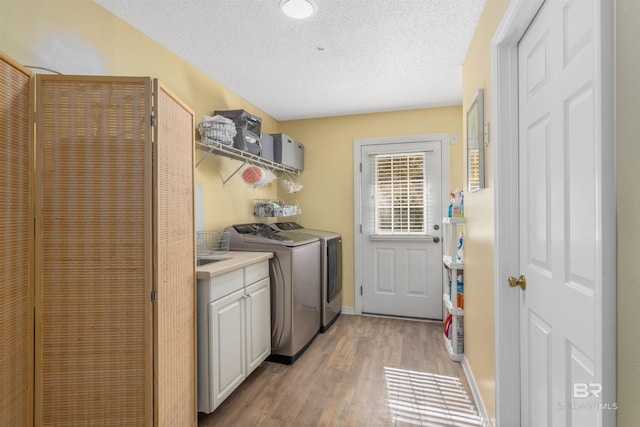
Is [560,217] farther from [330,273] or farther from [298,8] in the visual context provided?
[330,273]

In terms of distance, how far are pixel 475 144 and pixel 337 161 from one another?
208 centimetres

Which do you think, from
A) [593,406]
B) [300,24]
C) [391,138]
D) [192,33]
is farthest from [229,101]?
[593,406]

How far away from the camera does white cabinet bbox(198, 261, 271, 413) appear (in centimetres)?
180

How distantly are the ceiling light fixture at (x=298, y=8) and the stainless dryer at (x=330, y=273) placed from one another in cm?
193

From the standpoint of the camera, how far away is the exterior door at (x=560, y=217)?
833mm

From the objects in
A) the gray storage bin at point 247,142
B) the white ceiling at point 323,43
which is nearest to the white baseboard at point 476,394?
the white ceiling at point 323,43

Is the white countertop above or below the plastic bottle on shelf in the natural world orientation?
above

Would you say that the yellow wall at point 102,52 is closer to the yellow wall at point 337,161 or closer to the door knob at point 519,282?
the yellow wall at point 337,161

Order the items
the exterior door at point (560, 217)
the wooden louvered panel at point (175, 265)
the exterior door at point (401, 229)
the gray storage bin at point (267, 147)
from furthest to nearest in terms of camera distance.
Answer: the exterior door at point (401, 229)
the gray storage bin at point (267, 147)
the wooden louvered panel at point (175, 265)
the exterior door at point (560, 217)

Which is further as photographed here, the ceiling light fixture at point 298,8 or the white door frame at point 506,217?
the ceiling light fixture at point 298,8

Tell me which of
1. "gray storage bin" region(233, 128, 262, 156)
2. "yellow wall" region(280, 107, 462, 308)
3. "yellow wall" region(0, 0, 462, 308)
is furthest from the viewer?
"yellow wall" region(280, 107, 462, 308)

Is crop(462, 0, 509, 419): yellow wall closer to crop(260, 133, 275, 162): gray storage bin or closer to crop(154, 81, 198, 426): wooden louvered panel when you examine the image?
crop(154, 81, 198, 426): wooden louvered panel

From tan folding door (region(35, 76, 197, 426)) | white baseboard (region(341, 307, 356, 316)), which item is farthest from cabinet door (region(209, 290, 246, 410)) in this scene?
white baseboard (region(341, 307, 356, 316))
